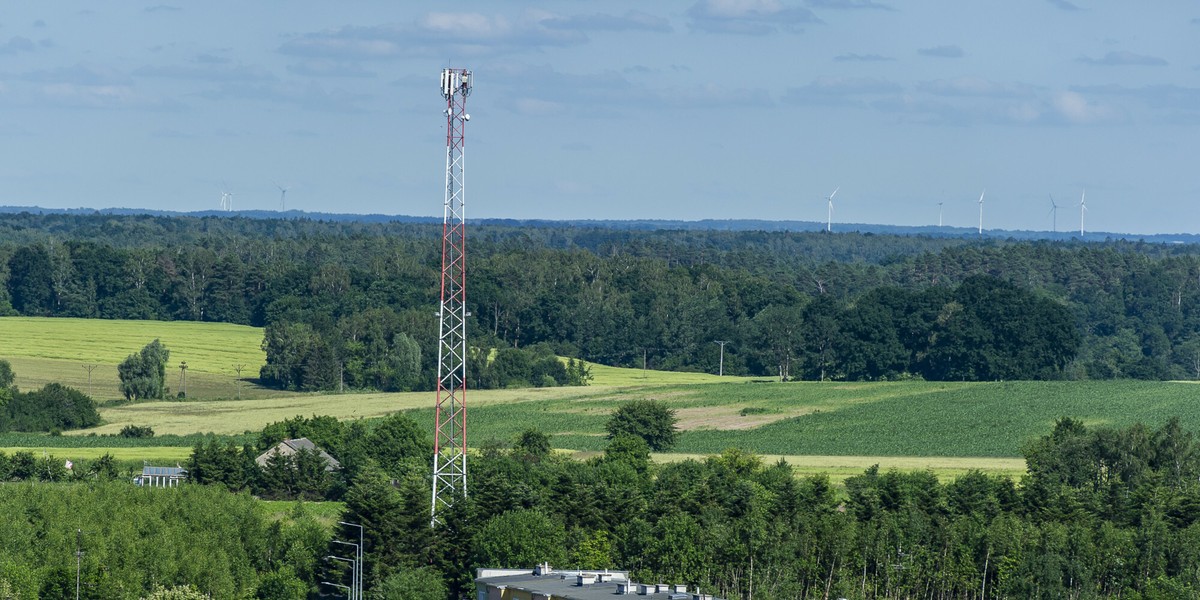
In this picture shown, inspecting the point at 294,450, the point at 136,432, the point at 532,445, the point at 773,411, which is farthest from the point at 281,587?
the point at 773,411

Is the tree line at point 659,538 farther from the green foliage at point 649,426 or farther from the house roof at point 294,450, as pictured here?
the green foliage at point 649,426

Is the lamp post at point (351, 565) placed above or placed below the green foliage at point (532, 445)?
below

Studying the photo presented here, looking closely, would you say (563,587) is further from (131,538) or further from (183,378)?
(183,378)

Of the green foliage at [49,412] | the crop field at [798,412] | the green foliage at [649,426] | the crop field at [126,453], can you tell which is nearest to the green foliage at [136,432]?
the crop field at [798,412]

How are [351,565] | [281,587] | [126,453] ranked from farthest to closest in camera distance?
[126,453]
[351,565]
[281,587]

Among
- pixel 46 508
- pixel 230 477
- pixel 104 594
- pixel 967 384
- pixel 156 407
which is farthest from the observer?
pixel 967 384

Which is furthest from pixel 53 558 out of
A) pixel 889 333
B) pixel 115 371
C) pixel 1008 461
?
pixel 889 333

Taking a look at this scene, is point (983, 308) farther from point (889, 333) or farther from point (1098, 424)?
point (1098, 424)
